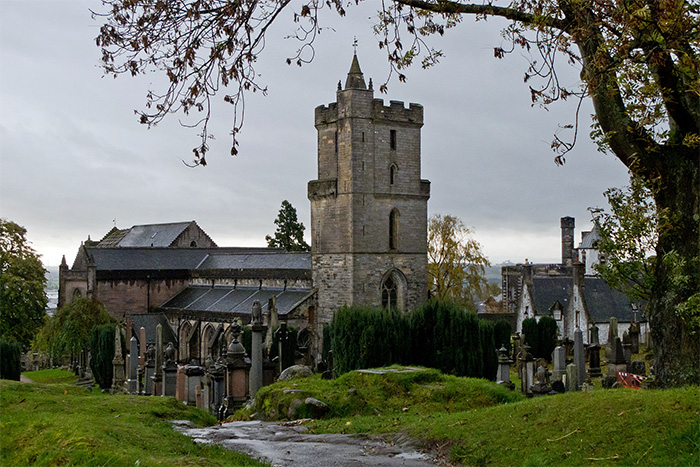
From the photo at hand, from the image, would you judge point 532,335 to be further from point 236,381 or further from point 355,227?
point 236,381

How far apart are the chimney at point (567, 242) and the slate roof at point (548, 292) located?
20.8 meters

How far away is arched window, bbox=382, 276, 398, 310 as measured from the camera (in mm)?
37469

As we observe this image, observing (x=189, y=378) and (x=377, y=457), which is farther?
(x=189, y=378)

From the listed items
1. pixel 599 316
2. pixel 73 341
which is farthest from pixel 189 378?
pixel 599 316

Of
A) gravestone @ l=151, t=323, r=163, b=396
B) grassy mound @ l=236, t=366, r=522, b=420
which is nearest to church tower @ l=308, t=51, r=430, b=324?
gravestone @ l=151, t=323, r=163, b=396

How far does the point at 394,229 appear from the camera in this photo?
3831 cm

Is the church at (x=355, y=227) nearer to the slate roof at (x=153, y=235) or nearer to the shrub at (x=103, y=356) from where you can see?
the shrub at (x=103, y=356)

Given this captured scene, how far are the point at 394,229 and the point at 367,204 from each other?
2.16 meters

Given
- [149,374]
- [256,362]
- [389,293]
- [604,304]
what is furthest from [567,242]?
[256,362]

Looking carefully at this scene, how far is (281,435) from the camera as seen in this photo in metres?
10.6

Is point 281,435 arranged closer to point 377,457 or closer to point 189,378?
point 377,457

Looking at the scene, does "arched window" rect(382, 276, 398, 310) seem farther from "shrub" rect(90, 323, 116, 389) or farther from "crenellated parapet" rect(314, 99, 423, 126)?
"shrub" rect(90, 323, 116, 389)

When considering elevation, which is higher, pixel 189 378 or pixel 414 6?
pixel 414 6

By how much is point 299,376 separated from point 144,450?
31.6ft
